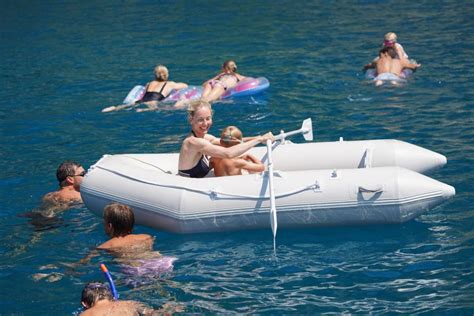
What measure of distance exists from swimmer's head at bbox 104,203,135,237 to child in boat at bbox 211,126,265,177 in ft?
3.78

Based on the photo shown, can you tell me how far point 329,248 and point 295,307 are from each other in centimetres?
118

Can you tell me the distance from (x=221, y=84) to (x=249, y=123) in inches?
52.8

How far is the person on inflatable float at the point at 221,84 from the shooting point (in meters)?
12.5

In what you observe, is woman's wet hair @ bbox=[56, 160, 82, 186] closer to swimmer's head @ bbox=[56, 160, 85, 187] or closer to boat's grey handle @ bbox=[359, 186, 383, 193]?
swimmer's head @ bbox=[56, 160, 85, 187]

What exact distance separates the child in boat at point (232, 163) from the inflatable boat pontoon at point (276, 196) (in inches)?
6.2

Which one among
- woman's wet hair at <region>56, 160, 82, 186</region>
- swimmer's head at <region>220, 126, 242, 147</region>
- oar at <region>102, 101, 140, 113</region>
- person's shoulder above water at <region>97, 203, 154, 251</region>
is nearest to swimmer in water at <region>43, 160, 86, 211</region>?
woman's wet hair at <region>56, 160, 82, 186</region>

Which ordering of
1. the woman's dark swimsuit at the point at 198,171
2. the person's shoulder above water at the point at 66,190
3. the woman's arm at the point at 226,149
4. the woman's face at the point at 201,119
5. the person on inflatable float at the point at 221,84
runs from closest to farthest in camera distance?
the woman's arm at the point at 226,149, the woman's face at the point at 201,119, the woman's dark swimsuit at the point at 198,171, the person's shoulder above water at the point at 66,190, the person on inflatable float at the point at 221,84

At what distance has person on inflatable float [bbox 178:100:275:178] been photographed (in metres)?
7.88

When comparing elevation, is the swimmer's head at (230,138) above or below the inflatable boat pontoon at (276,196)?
above

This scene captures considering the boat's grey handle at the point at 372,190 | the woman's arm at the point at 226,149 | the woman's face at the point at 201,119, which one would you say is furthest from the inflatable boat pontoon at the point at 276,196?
the woman's face at the point at 201,119

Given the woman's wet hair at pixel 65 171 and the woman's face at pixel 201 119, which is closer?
the woman's face at pixel 201 119

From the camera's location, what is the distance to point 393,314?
612cm

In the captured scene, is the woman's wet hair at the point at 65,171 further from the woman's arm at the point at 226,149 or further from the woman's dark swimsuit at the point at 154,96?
the woman's dark swimsuit at the point at 154,96

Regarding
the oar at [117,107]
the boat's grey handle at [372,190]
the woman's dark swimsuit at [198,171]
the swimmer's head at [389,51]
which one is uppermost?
the swimmer's head at [389,51]
